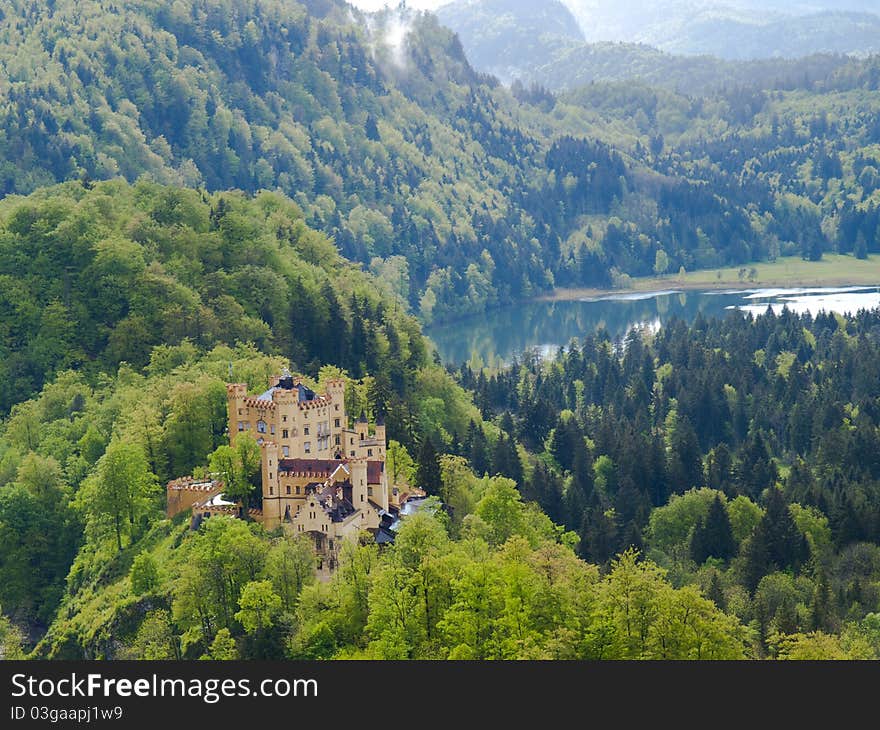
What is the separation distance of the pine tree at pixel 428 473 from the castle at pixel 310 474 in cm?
569

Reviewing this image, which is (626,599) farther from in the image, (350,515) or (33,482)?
(33,482)

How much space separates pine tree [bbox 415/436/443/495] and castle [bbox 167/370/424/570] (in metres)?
5.69

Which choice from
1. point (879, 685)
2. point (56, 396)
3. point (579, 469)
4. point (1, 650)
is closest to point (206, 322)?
point (56, 396)

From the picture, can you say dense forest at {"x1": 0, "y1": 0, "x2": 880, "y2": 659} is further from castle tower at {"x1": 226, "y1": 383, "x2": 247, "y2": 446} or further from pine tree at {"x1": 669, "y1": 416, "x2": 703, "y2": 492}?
castle tower at {"x1": 226, "y1": 383, "x2": 247, "y2": 446}

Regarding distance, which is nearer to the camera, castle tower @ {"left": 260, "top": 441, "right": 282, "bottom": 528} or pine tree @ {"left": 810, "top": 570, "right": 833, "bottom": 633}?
castle tower @ {"left": 260, "top": 441, "right": 282, "bottom": 528}

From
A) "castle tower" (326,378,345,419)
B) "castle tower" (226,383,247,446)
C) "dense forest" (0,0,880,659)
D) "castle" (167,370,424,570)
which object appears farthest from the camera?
"castle tower" (226,383,247,446)

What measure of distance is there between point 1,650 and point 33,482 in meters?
24.2

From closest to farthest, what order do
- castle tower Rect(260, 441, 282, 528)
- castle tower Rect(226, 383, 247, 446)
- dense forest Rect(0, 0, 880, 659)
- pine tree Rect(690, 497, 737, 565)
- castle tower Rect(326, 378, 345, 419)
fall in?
1. dense forest Rect(0, 0, 880, 659)
2. castle tower Rect(260, 441, 282, 528)
3. castle tower Rect(326, 378, 345, 419)
4. castle tower Rect(226, 383, 247, 446)
5. pine tree Rect(690, 497, 737, 565)

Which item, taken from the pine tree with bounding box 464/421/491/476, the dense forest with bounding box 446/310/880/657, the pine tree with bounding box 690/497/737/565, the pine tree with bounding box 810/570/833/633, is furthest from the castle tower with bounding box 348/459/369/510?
the pine tree with bounding box 464/421/491/476

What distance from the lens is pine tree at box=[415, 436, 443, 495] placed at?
12731cm

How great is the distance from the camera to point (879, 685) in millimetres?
73312

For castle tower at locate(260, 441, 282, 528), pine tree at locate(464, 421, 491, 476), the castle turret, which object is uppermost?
the castle turret

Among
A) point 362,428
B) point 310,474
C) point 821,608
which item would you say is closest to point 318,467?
point 310,474

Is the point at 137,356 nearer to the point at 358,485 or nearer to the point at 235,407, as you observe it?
the point at 235,407
